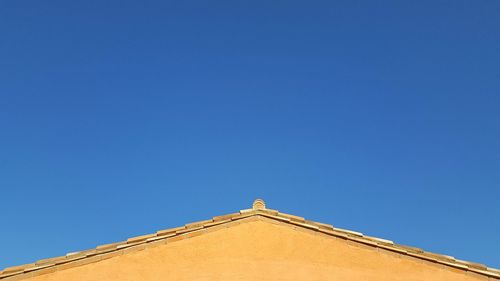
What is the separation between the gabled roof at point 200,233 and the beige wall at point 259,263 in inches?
4.2

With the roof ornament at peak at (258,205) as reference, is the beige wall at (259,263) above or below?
below

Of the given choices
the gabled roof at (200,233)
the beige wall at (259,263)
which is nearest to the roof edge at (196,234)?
the gabled roof at (200,233)

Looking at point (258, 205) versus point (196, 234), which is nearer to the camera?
point (196, 234)

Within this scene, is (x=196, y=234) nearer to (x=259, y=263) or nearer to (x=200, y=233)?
(x=200, y=233)

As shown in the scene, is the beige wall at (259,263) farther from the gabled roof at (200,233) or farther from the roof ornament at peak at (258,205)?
the roof ornament at peak at (258,205)

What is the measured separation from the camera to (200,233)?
1055cm

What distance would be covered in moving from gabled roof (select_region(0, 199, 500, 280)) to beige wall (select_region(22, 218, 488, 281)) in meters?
0.11

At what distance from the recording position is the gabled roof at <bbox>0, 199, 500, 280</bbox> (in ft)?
32.2

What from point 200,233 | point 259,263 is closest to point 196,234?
point 200,233

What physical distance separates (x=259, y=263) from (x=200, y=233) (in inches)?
57.1

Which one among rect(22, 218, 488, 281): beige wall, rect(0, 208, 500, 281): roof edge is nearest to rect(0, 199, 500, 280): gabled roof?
rect(0, 208, 500, 281): roof edge

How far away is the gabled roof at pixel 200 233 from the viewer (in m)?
9.83

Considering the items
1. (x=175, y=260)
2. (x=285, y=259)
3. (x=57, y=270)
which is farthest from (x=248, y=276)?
(x=57, y=270)

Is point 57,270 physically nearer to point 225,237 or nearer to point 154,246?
point 154,246
